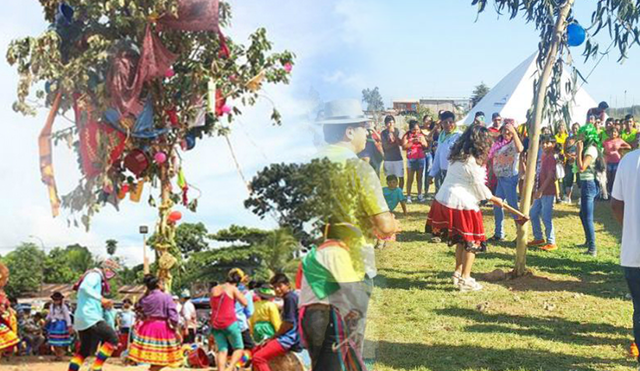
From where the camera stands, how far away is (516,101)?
17.5m

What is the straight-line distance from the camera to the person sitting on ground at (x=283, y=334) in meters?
3.07

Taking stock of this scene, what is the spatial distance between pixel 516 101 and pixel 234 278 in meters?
15.1

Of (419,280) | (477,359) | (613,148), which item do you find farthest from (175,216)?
(613,148)

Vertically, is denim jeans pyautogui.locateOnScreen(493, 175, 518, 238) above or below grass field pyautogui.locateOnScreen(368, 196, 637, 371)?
above

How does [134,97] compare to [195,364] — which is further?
[195,364]

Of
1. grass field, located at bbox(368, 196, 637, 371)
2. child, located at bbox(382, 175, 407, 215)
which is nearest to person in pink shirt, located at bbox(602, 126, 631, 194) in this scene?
grass field, located at bbox(368, 196, 637, 371)

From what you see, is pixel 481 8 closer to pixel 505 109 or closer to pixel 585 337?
pixel 585 337

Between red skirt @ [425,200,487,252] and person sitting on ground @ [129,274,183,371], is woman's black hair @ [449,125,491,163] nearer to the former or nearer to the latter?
red skirt @ [425,200,487,252]

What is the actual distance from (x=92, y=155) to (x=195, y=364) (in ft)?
7.62

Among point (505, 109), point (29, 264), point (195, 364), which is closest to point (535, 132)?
point (195, 364)

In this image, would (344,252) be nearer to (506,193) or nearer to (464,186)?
(464,186)

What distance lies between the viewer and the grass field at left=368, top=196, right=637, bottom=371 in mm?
5266

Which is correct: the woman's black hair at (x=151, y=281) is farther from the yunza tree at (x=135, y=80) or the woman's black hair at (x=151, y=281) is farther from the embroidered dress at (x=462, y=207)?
the embroidered dress at (x=462, y=207)

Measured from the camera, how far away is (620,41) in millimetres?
7914
